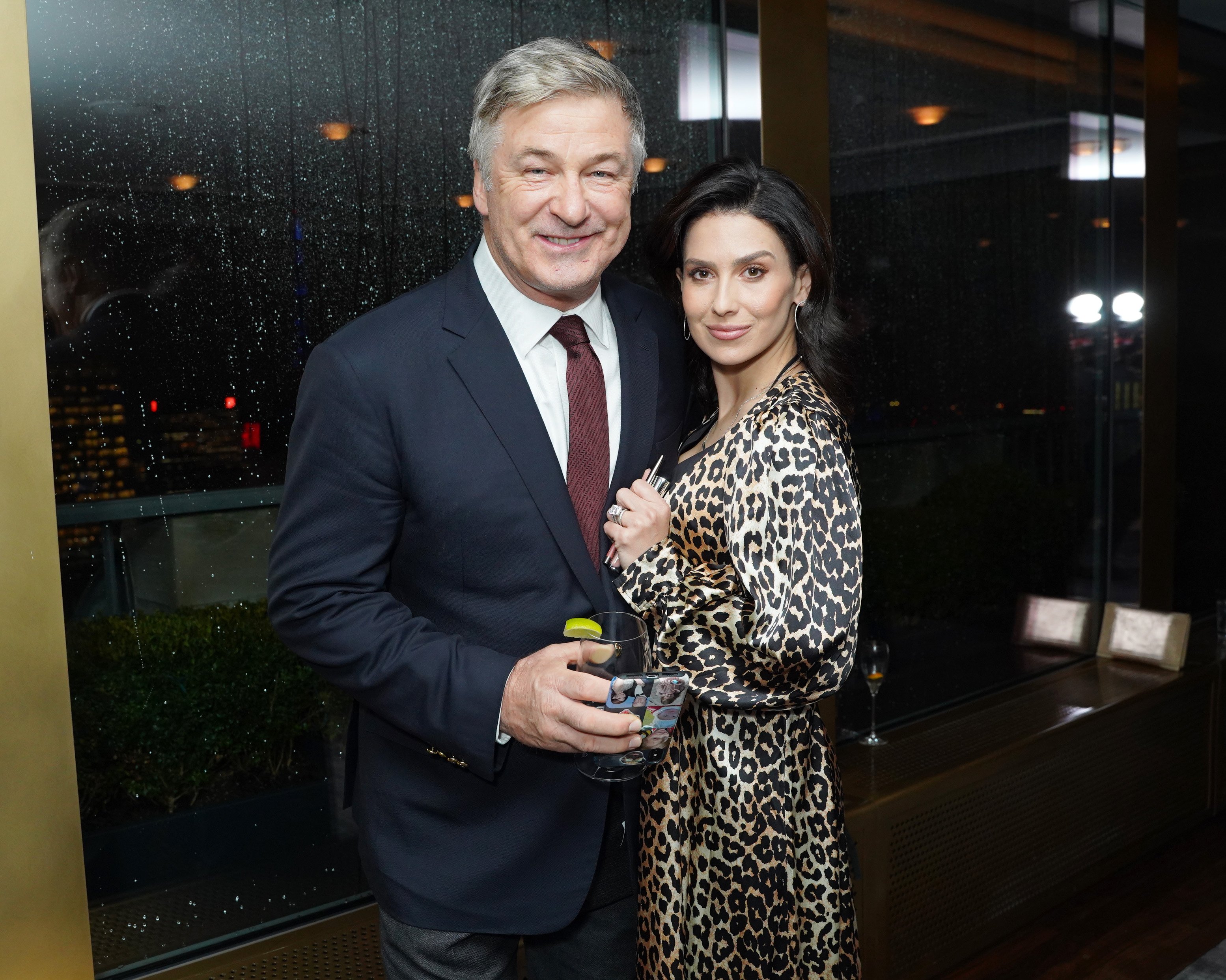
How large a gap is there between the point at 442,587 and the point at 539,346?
1.29ft

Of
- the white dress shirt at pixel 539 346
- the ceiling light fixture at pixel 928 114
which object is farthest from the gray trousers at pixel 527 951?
the ceiling light fixture at pixel 928 114

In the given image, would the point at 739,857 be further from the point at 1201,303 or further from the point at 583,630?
the point at 1201,303

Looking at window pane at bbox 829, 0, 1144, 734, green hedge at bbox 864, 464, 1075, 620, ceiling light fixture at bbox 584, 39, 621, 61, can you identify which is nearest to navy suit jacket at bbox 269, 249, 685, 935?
ceiling light fixture at bbox 584, 39, 621, 61

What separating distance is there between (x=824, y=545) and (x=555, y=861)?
62 cm

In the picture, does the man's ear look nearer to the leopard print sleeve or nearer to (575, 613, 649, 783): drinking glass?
the leopard print sleeve

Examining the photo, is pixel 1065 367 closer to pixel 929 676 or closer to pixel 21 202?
pixel 929 676

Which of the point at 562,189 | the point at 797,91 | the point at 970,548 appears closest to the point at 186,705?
the point at 562,189

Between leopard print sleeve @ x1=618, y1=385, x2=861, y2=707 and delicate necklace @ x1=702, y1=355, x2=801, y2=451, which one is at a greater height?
delicate necklace @ x1=702, y1=355, x2=801, y2=451

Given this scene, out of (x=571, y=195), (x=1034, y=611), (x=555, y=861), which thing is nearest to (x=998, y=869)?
(x=1034, y=611)

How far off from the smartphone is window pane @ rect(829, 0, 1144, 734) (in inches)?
72.7

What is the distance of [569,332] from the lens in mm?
1712

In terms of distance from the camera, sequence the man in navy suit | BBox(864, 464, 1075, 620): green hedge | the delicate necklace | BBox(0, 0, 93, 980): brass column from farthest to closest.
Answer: BBox(864, 464, 1075, 620): green hedge → the delicate necklace → BBox(0, 0, 93, 980): brass column → the man in navy suit

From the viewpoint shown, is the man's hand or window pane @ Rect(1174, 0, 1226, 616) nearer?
the man's hand

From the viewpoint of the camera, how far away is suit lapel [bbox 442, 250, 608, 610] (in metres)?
1.58
